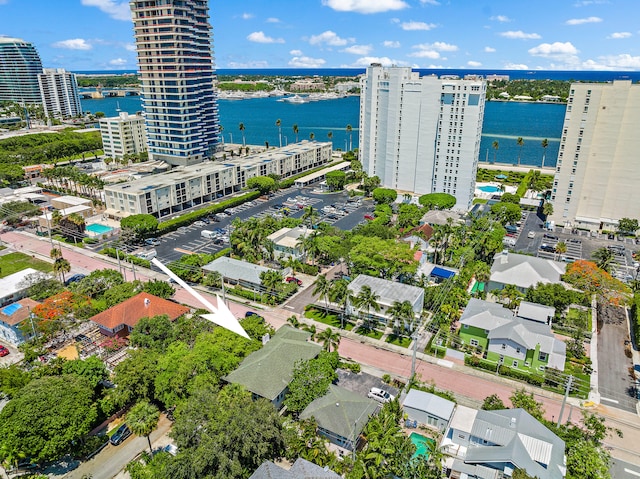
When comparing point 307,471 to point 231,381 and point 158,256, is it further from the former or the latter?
point 158,256

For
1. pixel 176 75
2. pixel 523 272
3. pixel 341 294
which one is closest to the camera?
pixel 341 294

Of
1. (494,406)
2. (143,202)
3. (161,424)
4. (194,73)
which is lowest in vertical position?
(161,424)

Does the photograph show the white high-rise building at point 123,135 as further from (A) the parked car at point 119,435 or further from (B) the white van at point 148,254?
(A) the parked car at point 119,435

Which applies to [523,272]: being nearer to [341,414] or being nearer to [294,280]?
[294,280]

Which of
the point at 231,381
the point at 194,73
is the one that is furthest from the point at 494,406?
the point at 194,73

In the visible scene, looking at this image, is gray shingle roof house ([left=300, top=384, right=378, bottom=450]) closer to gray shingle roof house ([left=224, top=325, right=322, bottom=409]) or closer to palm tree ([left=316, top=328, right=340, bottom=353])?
gray shingle roof house ([left=224, top=325, right=322, bottom=409])

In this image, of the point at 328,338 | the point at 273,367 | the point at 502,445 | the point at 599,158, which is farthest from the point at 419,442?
the point at 599,158

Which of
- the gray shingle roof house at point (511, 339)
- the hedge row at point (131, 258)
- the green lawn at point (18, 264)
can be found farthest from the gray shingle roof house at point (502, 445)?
the green lawn at point (18, 264)
